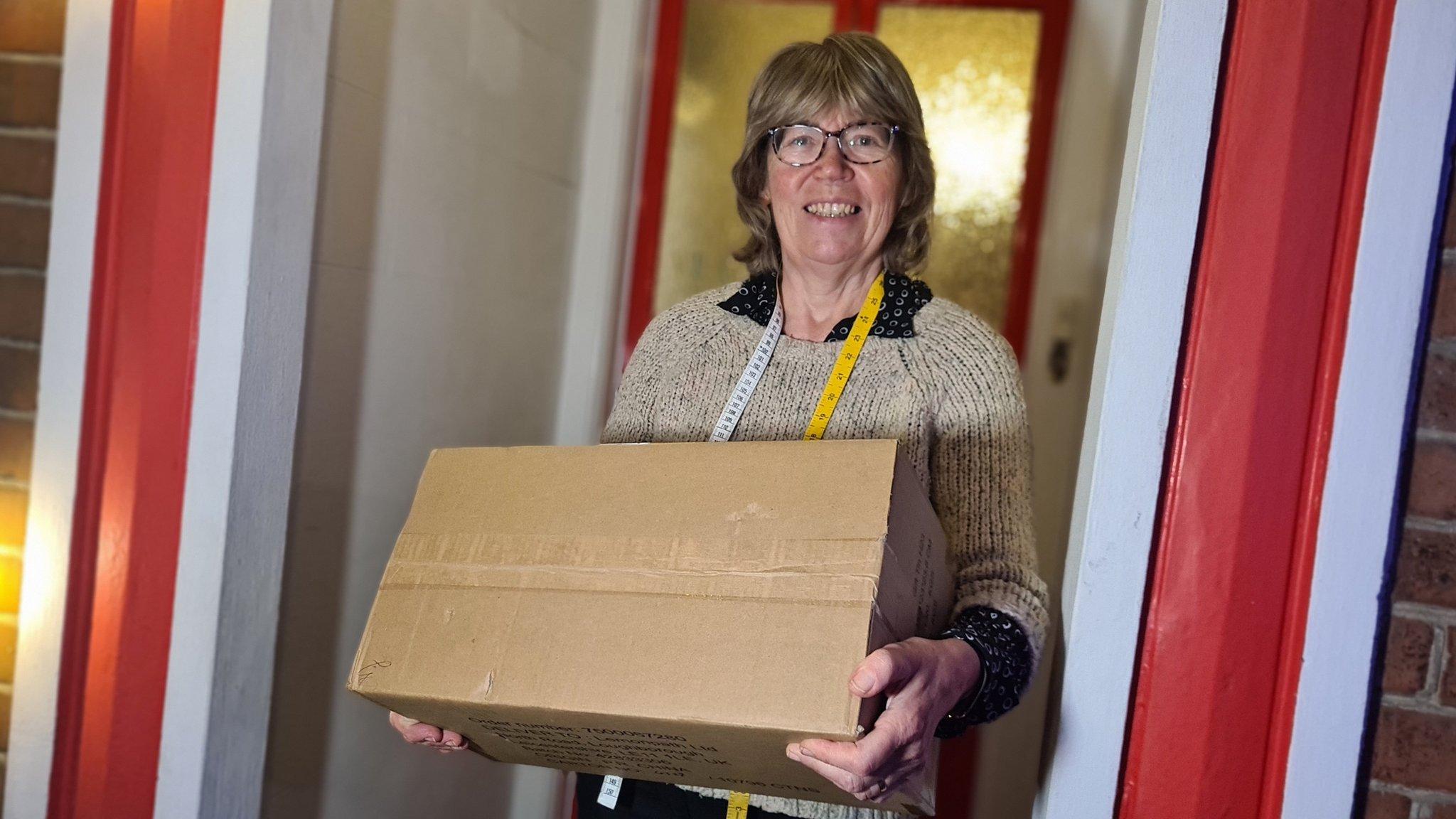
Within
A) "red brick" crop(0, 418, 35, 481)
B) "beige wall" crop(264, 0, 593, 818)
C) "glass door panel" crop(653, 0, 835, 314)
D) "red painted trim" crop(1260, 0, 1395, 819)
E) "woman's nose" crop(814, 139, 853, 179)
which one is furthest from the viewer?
"glass door panel" crop(653, 0, 835, 314)

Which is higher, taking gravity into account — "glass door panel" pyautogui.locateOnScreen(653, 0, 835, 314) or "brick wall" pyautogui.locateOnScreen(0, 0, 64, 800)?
"glass door panel" pyautogui.locateOnScreen(653, 0, 835, 314)

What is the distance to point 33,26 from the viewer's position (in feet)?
4.87

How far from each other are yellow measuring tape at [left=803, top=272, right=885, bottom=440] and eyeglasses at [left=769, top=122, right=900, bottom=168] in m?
0.16

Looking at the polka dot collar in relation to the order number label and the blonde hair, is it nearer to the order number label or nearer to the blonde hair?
the blonde hair

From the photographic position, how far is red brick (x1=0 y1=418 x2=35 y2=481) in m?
1.51

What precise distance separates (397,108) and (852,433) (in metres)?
1.01

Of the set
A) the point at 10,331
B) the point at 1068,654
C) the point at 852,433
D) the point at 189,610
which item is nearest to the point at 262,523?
the point at 189,610

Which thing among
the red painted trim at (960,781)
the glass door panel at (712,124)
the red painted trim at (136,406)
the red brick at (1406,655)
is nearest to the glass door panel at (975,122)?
the glass door panel at (712,124)

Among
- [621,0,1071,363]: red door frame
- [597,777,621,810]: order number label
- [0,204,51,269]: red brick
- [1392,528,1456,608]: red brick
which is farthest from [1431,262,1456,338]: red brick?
[0,204,51,269]: red brick

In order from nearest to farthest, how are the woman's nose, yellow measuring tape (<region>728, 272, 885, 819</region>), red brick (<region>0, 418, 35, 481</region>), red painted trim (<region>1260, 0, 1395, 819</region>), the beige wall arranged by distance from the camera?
1. red painted trim (<region>1260, 0, 1395, 819</region>)
2. yellow measuring tape (<region>728, 272, 885, 819</region>)
3. the woman's nose
4. red brick (<region>0, 418, 35, 481</region>)
5. the beige wall

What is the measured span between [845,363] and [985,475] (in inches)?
8.7

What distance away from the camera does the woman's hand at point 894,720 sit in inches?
35.2

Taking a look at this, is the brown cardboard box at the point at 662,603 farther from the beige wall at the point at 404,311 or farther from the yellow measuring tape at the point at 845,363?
the beige wall at the point at 404,311

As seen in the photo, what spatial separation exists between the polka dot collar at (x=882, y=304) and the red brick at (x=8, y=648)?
1093 mm
